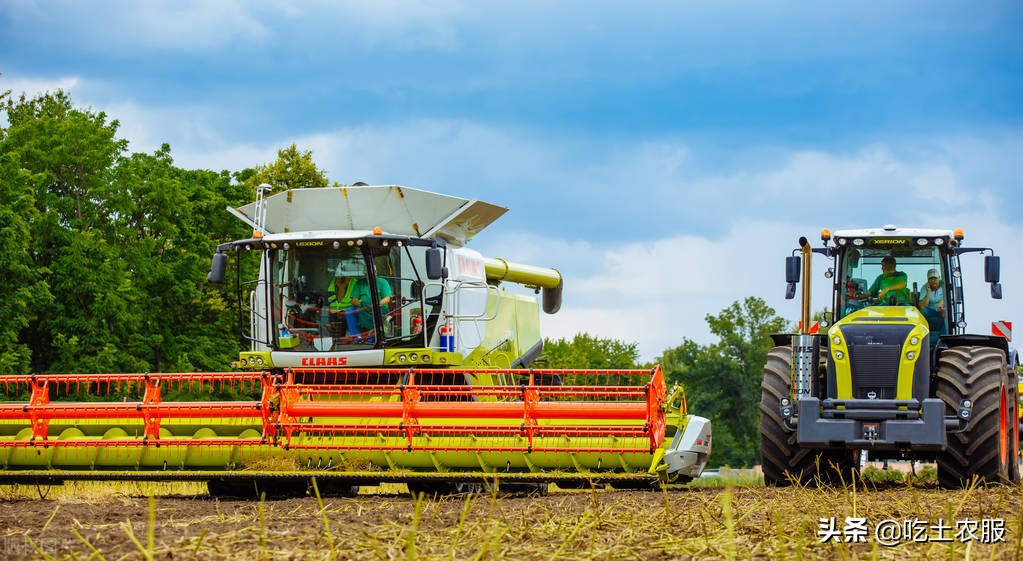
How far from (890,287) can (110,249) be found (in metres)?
24.7

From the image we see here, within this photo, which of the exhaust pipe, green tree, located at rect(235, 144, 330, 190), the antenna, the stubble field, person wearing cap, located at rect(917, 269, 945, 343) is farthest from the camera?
green tree, located at rect(235, 144, 330, 190)

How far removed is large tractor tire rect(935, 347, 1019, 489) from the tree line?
2220cm

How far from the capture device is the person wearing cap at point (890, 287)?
11.6 m

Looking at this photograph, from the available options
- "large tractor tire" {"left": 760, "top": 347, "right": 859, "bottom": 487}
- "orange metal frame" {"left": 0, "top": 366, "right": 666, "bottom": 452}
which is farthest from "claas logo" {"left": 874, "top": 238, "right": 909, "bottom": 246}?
"orange metal frame" {"left": 0, "top": 366, "right": 666, "bottom": 452}

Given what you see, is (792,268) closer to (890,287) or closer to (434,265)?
(890,287)

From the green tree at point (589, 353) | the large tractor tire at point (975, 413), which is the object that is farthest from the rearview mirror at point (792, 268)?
the green tree at point (589, 353)

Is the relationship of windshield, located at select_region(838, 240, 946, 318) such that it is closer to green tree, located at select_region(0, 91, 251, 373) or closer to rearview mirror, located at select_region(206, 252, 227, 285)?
rearview mirror, located at select_region(206, 252, 227, 285)

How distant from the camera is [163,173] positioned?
34594 mm

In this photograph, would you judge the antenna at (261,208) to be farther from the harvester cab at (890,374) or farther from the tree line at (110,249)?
the tree line at (110,249)

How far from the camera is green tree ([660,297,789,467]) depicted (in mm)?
61844

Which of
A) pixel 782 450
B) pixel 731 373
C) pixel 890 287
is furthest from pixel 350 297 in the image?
pixel 731 373

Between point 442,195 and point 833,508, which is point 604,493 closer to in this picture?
point 833,508

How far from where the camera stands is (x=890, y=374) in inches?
419

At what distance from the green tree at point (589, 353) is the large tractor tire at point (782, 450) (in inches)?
1289
